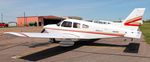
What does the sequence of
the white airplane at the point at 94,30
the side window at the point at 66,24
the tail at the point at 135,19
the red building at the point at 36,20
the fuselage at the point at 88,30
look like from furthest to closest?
the red building at the point at 36,20
the side window at the point at 66,24
the tail at the point at 135,19
the fuselage at the point at 88,30
the white airplane at the point at 94,30

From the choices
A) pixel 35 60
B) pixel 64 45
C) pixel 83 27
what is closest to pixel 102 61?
pixel 35 60

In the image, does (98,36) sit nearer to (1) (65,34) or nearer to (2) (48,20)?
(1) (65,34)

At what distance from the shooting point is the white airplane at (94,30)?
13861mm

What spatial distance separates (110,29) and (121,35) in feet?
2.57

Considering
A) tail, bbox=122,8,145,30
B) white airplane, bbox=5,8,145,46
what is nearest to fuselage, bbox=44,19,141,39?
white airplane, bbox=5,8,145,46

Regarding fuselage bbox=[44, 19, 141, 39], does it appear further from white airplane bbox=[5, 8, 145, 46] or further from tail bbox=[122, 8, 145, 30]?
tail bbox=[122, 8, 145, 30]

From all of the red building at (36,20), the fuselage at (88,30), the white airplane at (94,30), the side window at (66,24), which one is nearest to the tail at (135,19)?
the white airplane at (94,30)

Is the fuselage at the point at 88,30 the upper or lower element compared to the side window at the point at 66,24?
lower

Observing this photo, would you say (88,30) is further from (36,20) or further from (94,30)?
(36,20)

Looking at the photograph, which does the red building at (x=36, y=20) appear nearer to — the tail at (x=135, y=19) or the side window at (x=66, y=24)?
the side window at (x=66, y=24)

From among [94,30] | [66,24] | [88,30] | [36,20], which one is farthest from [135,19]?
[36,20]

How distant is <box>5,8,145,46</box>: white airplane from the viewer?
13.9m

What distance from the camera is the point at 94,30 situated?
48.6 ft

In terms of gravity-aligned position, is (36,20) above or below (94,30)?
above
